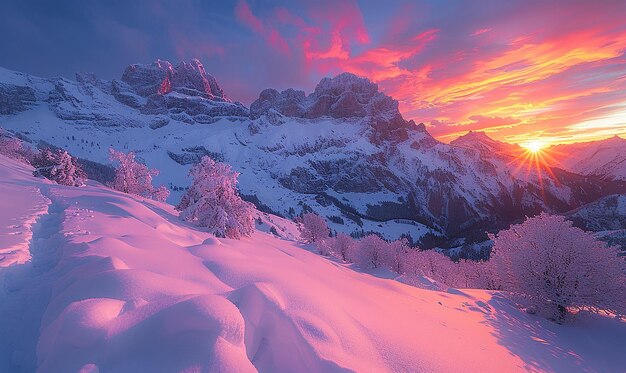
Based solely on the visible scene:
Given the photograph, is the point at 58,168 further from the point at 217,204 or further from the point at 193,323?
the point at 193,323

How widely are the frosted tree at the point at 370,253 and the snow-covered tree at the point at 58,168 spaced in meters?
39.6

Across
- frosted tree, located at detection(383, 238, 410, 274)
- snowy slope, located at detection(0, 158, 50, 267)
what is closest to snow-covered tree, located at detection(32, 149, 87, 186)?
snowy slope, located at detection(0, 158, 50, 267)

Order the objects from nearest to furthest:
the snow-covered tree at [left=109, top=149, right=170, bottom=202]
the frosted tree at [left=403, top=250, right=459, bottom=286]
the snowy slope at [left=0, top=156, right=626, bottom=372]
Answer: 1. the snowy slope at [left=0, top=156, right=626, bottom=372]
2. the snow-covered tree at [left=109, top=149, right=170, bottom=202]
3. the frosted tree at [left=403, top=250, right=459, bottom=286]

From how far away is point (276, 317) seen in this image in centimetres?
489

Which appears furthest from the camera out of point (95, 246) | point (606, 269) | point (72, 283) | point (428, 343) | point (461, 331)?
point (606, 269)

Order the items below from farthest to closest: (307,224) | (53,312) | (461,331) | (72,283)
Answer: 1. (307,224)
2. (461,331)
3. (72,283)
4. (53,312)

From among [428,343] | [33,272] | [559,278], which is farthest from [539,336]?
[33,272]

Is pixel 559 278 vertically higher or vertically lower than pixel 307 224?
higher

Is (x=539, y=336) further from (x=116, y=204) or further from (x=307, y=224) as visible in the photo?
(x=307, y=224)

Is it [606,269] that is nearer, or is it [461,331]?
[461,331]

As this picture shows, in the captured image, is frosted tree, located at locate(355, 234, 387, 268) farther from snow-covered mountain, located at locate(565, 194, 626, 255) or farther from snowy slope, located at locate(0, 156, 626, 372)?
snow-covered mountain, located at locate(565, 194, 626, 255)

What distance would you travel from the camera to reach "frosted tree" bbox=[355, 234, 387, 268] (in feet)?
153

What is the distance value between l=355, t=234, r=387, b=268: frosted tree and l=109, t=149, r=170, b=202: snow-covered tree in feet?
100

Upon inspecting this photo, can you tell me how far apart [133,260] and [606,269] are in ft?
69.5
